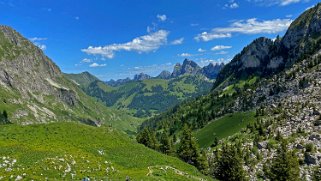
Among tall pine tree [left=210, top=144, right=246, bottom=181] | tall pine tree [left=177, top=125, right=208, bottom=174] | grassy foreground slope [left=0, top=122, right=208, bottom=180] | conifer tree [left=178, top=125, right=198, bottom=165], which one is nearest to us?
grassy foreground slope [left=0, top=122, right=208, bottom=180]

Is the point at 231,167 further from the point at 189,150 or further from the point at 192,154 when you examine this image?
the point at 189,150

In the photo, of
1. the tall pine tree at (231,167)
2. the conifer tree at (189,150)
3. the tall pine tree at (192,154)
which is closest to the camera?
the tall pine tree at (231,167)

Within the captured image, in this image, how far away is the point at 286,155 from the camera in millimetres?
85750

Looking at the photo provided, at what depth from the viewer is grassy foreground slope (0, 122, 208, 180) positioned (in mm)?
44562

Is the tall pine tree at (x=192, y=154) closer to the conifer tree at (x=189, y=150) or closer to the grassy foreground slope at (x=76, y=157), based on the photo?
the conifer tree at (x=189, y=150)

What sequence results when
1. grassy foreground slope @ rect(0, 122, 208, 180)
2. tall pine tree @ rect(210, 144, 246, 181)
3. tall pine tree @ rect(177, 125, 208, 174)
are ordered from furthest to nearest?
tall pine tree @ rect(177, 125, 208, 174) → tall pine tree @ rect(210, 144, 246, 181) → grassy foreground slope @ rect(0, 122, 208, 180)

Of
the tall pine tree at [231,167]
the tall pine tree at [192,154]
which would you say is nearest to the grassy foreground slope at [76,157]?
the tall pine tree at [231,167]

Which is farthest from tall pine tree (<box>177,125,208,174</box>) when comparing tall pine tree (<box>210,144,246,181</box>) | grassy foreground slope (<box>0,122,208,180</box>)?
grassy foreground slope (<box>0,122,208,180</box>)

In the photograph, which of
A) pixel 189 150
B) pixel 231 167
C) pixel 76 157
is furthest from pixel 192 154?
pixel 76 157

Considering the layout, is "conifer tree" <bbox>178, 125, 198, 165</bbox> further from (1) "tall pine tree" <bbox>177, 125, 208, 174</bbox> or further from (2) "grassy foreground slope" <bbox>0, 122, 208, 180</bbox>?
(2) "grassy foreground slope" <bbox>0, 122, 208, 180</bbox>

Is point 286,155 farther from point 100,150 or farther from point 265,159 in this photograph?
point 100,150

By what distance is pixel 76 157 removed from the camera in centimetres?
5034

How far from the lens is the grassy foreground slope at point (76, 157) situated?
44.6m

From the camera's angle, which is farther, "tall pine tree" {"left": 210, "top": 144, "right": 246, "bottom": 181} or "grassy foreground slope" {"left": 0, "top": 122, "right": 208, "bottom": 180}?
"tall pine tree" {"left": 210, "top": 144, "right": 246, "bottom": 181}
